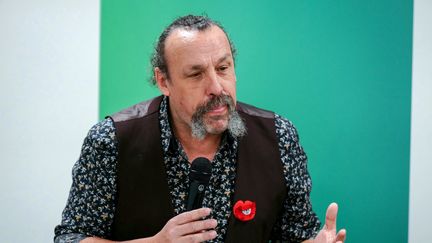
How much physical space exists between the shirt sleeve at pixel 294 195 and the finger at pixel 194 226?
534 millimetres

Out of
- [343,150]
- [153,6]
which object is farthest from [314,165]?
[153,6]

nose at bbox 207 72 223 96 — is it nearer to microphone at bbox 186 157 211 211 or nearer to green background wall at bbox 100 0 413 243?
microphone at bbox 186 157 211 211

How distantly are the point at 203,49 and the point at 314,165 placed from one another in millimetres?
993

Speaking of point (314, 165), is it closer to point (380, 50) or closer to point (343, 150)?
→ point (343, 150)

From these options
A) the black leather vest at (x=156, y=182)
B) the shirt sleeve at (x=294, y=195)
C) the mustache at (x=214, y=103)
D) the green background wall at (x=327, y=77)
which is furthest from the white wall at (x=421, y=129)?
the mustache at (x=214, y=103)

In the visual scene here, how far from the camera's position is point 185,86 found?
157 centimetres

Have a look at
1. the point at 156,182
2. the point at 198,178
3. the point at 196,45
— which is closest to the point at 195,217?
the point at 198,178

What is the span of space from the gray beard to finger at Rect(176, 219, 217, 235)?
39cm

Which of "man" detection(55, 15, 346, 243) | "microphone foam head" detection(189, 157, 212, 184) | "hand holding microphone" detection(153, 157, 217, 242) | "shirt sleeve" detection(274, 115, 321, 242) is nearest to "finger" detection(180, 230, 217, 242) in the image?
"hand holding microphone" detection(153, 157, 217, 242)

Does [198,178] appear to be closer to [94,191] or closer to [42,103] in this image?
[94,191]

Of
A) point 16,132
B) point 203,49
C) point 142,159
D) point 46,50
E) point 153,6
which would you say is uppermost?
point 153,6

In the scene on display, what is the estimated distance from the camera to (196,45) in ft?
5.01

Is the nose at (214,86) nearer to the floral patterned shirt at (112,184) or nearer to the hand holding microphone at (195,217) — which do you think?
the floral patterned shirt at (112,184)

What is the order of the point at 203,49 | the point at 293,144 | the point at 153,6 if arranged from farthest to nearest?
the point at 153,6, the point at 293,144, the point at 203,49
